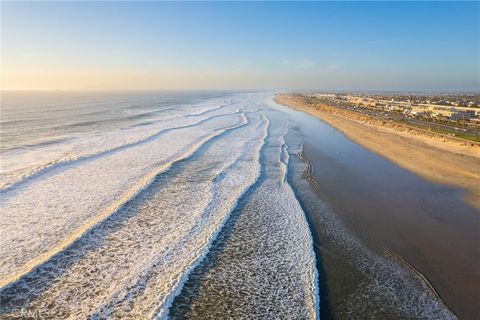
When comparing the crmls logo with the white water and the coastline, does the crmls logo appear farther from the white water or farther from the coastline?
the coastline

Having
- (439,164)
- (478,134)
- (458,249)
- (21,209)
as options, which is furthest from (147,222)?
(478,134)

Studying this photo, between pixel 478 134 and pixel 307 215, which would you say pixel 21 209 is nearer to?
pixel 307 215

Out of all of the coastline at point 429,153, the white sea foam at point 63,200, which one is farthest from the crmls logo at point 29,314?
the coastline at point 429,153

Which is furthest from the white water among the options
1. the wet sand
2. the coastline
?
the coastline

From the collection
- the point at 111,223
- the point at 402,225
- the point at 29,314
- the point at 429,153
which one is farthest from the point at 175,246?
the point at 429,153

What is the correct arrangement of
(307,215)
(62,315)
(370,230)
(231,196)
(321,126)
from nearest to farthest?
1. (62,315)
2. (370,230)
3. (307,215)
4. (231,196)
5. (321,126)

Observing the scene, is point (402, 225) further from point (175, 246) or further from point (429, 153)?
point (429, 153)

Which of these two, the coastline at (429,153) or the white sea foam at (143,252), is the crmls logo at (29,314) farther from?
the coastline at (429,153)
